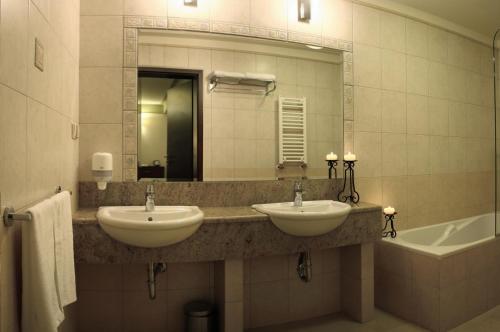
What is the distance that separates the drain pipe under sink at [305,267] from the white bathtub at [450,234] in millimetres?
734

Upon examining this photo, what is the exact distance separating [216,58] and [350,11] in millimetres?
1175

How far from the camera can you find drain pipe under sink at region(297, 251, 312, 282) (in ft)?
6.81

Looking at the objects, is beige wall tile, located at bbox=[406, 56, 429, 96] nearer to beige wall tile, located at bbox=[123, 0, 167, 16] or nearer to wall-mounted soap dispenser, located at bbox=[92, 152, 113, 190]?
beige wall tile, located at bbox=[123, 0, 167, 16]

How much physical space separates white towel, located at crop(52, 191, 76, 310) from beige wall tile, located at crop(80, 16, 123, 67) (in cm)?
94

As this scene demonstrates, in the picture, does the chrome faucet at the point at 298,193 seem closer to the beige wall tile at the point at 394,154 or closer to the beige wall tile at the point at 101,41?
the beige wall tile at the point at 394,154

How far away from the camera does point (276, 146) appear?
7.29ft

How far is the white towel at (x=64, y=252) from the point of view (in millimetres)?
1169

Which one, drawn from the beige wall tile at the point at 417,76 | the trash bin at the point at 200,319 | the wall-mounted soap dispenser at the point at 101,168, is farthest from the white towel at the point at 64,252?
the beige wall tile at the point at 417,76

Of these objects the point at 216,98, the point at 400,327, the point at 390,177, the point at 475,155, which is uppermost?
the point at 216,98

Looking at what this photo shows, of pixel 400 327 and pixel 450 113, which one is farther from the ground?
pixel 450 113

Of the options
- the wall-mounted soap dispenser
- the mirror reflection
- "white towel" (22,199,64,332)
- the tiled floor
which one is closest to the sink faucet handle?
the mirror reflection

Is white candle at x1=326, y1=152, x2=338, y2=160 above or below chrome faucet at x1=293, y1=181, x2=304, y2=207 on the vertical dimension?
above

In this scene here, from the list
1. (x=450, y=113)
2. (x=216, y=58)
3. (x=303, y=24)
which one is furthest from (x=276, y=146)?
(x=450, y=113)

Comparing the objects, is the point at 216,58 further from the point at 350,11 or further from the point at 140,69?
the point at 350,11
